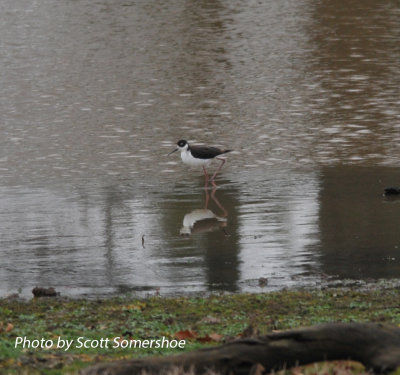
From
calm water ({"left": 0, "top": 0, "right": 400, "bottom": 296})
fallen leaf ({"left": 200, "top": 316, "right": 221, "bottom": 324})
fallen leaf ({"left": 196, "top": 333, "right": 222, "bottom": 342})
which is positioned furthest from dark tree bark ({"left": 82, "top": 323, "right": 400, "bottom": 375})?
calm water ({"left": 0, "top": 0, "right": 400, "bottom": 296})

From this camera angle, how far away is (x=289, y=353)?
7695 mm

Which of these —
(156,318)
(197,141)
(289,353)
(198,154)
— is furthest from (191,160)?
(289,353)

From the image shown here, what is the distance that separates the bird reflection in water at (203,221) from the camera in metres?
16.9

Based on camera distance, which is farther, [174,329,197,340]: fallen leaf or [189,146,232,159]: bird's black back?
[189,146,232,159]: bird's black back

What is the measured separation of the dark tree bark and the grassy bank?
1.08 meters

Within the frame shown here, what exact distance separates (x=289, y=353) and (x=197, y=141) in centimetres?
1669

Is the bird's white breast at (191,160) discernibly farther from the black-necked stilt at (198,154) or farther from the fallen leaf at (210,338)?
the fallen leaf at (210,338)

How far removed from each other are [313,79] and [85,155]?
1105 centimetres

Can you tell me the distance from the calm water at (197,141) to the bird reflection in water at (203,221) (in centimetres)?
5

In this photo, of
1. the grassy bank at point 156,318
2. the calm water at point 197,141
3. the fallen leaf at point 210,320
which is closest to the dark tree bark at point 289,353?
the grassy bank at point 156,318

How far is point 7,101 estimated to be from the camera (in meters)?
30.0

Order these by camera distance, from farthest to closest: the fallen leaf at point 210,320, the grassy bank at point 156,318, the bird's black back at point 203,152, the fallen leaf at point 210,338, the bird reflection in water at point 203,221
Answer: the bird's black back at point 203,152 → the bird reflection in water at point 203,221 → the fallen leaf at point 210,320 → the fallen leaf at point 210,338 → the grassy bank at point 156,318

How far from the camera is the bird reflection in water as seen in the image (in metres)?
16.9

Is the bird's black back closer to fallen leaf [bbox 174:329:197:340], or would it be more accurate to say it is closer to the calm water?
the calm water
